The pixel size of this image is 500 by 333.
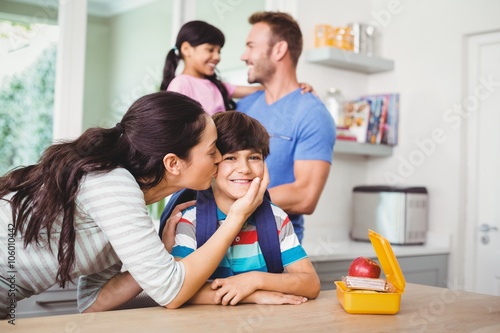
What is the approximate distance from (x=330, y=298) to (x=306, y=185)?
681 millimetres

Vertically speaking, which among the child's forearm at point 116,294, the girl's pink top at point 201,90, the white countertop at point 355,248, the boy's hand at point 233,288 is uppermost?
the girl's pink top at point 201,90

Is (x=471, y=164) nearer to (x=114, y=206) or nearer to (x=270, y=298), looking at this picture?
(x=270, y=298)

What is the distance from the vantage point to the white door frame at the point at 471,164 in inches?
135

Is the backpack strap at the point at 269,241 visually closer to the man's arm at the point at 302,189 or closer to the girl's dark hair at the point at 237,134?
the girl's dark hair at the point at 237,134

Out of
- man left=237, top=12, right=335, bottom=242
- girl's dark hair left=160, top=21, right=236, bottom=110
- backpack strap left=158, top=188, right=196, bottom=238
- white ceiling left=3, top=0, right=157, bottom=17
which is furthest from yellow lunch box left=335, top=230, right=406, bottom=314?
white ceiling left=3, top=0, right=157, bottom=17

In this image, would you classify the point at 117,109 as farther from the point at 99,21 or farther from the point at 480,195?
the point at 480,195

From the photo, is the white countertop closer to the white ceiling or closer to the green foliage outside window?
the green foliage outside window

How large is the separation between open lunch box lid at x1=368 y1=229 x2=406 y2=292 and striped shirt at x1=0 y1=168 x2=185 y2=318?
454mm

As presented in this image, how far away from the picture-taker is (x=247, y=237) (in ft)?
4.91

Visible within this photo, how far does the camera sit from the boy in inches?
55.4

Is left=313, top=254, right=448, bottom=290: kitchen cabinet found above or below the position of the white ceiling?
below

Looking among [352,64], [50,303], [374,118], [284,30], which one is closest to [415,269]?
[374,118]

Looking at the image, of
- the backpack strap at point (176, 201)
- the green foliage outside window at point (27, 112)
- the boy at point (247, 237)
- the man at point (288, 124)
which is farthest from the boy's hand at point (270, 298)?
the green foliage outside window at point (27, 112)

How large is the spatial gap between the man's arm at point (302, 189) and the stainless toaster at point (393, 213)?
1338 millimetres
